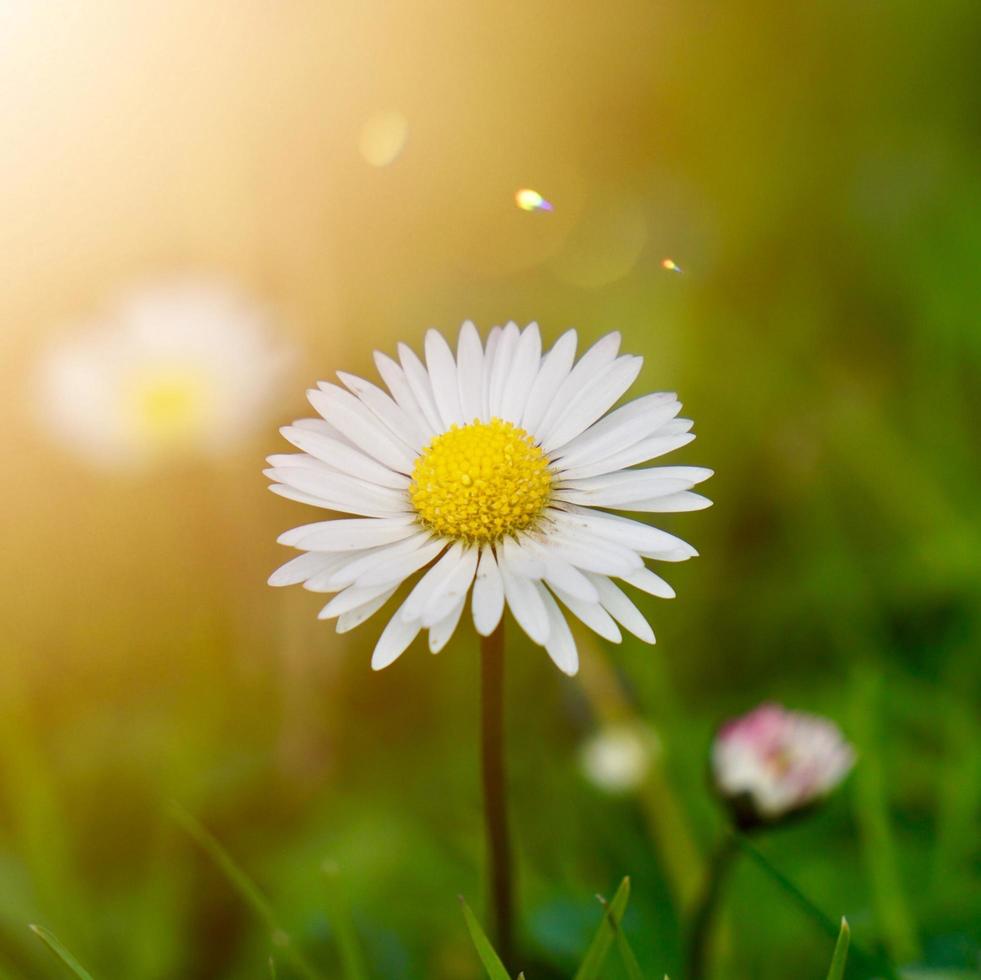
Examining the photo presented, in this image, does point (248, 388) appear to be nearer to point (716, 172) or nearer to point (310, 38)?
point (310, 38)

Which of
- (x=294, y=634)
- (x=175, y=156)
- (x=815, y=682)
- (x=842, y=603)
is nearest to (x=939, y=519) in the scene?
(x=842, y=603)

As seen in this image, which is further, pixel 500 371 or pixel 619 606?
pixel 500 371

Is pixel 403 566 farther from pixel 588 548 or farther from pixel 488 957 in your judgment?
pixel 488 957

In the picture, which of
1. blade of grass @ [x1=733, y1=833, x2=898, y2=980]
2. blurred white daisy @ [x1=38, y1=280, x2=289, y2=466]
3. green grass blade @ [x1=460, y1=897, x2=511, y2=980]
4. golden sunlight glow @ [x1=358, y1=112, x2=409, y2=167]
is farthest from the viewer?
golden sunlight glow @ [x1=358, y1=112, x2=409, y2=167]

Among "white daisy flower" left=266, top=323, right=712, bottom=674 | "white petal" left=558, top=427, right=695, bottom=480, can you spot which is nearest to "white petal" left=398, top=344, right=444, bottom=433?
"white daisy flower" left=266, top=323, right=712, bottom=674

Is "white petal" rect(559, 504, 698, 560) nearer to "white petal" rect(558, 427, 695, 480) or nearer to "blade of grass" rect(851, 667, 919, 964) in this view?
"white petal" rect(558, 427, 695, 480)

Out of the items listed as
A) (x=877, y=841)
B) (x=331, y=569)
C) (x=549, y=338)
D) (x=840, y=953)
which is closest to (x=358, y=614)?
(x=331, y=569)

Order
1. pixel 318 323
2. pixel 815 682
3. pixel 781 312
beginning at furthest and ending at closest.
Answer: pixel 781 312, pixel 318 323, pixel 815 682
